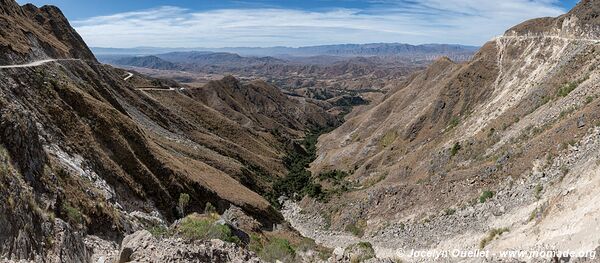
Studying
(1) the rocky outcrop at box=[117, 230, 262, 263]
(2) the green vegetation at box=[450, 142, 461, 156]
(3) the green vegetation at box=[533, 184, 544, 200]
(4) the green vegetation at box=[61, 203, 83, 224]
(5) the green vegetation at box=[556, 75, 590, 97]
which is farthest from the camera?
(2) the green vegetation at box=[450, 142, 461, 156]

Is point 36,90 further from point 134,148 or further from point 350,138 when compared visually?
point 350,138

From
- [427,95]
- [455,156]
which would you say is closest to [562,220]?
[455,156]

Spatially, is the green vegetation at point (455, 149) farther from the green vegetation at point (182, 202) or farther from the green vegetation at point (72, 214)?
the green vegetation at point (72, 214)

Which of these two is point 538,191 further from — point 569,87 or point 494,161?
point 569,87

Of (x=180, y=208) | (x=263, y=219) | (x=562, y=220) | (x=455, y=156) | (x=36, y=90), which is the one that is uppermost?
(x=36, y=90)

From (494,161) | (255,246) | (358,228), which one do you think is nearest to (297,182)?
(358,228)

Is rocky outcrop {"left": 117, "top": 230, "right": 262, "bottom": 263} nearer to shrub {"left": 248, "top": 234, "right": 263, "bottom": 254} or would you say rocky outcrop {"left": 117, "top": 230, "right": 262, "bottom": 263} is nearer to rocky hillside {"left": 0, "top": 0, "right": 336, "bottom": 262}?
rocky hillside {"left": 0, "top": 0, "right": 336, "bottom": 262}

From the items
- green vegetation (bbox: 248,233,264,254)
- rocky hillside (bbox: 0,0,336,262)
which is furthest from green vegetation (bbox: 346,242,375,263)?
rocky hillside (bbox: 0,0,336,262)
